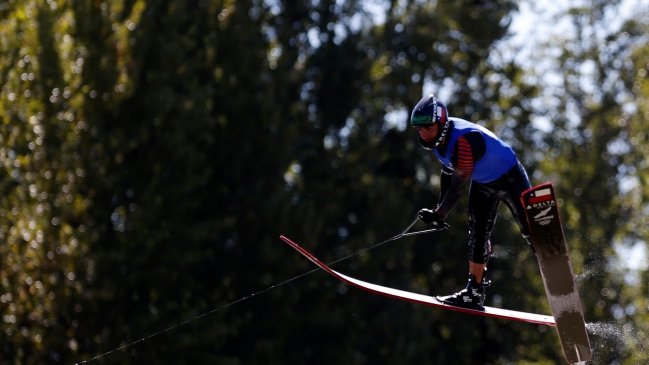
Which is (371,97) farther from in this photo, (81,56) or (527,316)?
(527,316)

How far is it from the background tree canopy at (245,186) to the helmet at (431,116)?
4052 mm

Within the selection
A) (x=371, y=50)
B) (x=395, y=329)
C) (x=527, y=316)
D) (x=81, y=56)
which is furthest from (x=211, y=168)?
(x=527, y=316)

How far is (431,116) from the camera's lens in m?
10.2

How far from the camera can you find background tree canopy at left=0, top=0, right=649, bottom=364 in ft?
72.6

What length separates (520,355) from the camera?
106 ft

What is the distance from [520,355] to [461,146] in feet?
76.3

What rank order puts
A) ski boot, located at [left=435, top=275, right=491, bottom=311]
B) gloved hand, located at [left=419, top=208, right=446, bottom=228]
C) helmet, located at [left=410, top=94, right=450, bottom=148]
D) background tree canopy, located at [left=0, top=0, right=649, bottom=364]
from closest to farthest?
helmet, located at [left=410, top=94, right=450, bottom=148] < gloved hand, located at [left=419, top=208, right=446, bottom=228] < ski boot, located at [left=435, top=275, right=491, bottom=311] < background tree canopy, located at [left=0, top=0, right=649, bottom=364]

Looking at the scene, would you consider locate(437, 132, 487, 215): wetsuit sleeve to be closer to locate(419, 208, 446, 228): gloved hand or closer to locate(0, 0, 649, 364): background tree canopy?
locate(419, 208, 446, 228): gloved hand

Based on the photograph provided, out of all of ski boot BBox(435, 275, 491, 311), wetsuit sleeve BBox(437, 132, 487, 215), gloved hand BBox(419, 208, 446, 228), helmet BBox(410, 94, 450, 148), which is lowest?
ski boot BBox(435, 275, 491, 311)

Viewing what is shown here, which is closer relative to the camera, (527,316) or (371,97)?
(527,316)

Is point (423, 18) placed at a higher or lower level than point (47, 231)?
higher

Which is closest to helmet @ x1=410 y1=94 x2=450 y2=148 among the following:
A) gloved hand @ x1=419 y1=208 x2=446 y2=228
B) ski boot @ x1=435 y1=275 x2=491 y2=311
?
gloved hand @ x1=419 y1=208 x2=446 y2=228

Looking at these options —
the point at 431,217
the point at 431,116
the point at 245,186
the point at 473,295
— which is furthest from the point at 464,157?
the point at 245,186

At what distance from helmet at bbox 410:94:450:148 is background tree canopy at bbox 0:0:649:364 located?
13.3 feet
